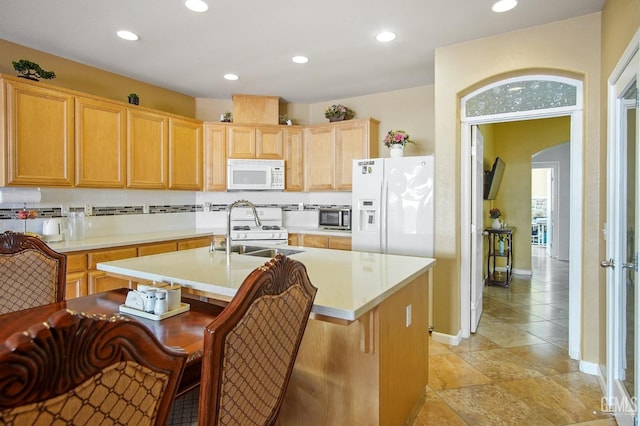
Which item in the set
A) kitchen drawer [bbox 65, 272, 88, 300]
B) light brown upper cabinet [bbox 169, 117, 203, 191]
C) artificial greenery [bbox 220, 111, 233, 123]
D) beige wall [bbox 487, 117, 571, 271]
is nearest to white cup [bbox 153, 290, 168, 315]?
kitchen drawer [bbox 65, 272, 88, 300]

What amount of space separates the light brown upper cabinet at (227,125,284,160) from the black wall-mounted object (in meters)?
3.26

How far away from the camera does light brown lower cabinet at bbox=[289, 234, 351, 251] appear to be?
4.22 metres

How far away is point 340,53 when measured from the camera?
3.41m

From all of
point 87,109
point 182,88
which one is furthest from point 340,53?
point 87,109

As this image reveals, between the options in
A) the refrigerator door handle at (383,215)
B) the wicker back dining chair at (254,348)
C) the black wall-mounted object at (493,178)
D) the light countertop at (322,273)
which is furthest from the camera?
the black wall-mounted object at (493,178)

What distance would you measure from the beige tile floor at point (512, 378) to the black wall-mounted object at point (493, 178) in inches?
85.2

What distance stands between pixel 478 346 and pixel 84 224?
3.97 metres

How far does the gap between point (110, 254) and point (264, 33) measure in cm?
235

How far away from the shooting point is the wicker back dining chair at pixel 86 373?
500 millimetres

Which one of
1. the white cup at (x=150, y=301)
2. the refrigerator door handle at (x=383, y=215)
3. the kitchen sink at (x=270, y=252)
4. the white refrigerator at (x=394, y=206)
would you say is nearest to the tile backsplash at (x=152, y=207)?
the white refrigerator at (x=394, y=206)

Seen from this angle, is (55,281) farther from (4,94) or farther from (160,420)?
(4,94)

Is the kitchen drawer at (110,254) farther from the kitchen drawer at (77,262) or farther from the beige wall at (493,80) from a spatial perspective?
the beige wall at (493,80)

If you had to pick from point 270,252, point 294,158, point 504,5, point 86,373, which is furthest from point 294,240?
point 86,373

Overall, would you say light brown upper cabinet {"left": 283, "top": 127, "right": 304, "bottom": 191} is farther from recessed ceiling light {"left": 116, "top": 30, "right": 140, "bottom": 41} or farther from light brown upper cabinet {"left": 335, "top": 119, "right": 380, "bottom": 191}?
recessed ceiling light {"left": 116, "top": 30, "right": 140, "bottom": 41}
